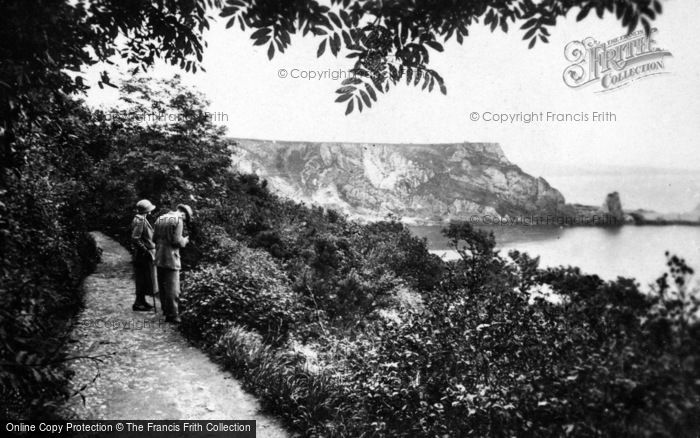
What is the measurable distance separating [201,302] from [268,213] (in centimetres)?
825

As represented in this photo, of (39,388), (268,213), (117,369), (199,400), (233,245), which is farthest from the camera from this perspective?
(268,213)

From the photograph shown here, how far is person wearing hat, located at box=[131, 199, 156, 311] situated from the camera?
564 centimetres

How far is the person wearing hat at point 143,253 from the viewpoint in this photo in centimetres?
564

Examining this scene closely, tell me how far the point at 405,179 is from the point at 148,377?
37.6 feet

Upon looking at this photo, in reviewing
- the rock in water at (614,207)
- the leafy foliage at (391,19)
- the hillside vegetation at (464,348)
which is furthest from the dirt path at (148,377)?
the rock in water at (614,207)

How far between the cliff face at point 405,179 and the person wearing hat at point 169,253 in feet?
15.2

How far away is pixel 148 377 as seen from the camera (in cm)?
396

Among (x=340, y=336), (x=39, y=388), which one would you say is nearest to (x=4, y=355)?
(x=39, y=388)

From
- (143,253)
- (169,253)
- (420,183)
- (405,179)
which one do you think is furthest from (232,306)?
(405,179)

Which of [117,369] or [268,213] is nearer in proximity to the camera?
[117,369]

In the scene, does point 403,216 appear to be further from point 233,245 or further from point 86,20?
point 86,20

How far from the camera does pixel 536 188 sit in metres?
5.51

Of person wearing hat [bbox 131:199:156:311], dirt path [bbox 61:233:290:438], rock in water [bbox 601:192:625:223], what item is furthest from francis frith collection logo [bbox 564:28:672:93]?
person wearing hat [bbox 131:199:156:311]

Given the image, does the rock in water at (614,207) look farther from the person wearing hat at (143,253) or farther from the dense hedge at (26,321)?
the person wearing hat at (143,253)
